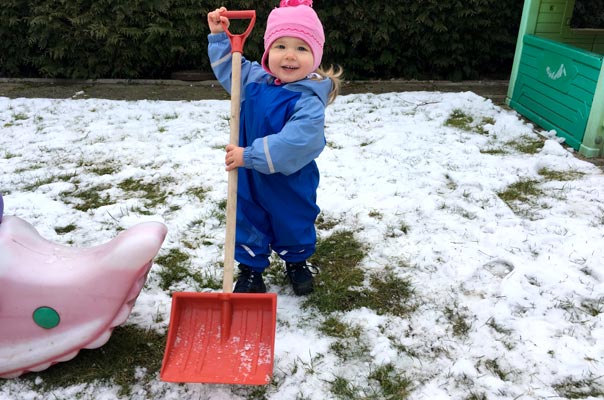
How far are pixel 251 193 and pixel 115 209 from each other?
1296mm

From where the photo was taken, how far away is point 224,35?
6.70ft

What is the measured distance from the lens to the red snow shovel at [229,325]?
1809mm

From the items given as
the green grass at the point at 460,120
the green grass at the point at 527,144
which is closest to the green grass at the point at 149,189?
the green grass at the point at 460,120

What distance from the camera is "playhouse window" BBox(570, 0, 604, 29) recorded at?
242 inches

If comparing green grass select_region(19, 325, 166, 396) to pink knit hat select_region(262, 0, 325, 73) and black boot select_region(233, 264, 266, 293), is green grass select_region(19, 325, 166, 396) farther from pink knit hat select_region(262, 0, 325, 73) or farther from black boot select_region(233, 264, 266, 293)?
pink knit hat select_region(262, 0, 325, 73)

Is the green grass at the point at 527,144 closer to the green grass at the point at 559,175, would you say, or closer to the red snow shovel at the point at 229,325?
the green grass at the point at 559,175

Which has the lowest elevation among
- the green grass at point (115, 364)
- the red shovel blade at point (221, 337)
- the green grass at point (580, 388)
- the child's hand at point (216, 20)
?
the green grass at point (115, 364)

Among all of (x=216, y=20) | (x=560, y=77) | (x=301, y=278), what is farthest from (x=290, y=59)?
(x=560, y=77)

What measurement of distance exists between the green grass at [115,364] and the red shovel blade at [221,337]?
195 millimetres

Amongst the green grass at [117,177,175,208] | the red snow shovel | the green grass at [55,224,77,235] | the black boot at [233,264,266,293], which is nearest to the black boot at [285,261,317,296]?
the black boot at [233,264,266,293]

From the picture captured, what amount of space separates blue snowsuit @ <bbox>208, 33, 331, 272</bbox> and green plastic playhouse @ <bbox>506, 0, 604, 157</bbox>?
112 inches

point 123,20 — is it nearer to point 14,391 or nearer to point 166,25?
point 166,25

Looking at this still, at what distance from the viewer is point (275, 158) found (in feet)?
6.10

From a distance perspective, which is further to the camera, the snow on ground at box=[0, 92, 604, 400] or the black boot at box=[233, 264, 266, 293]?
the black boot at box=[233, 264, 266, 293]
